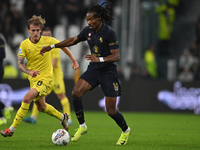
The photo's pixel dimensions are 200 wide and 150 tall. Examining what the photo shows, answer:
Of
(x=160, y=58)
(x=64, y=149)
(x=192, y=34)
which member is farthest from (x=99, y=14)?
(x=192, y=34)

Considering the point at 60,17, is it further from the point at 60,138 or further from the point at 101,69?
the point at 60,138

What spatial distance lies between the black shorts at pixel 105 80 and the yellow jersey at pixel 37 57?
1.00 meters

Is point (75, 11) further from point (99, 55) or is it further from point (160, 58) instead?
point (99, 55)

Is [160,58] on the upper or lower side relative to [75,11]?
lower

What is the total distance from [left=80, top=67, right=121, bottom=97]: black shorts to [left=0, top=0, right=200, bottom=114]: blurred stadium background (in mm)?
7254

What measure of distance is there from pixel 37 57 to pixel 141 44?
8.54 meters

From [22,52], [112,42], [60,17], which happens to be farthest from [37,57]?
[60,17]

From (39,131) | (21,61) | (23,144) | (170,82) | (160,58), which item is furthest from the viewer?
(160,58)

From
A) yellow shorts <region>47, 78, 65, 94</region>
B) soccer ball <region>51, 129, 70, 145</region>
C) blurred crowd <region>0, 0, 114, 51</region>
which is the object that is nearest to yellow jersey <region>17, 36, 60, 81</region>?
soccer ball <region>51, 129, 70, 145</region>

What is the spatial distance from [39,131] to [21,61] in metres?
2.02

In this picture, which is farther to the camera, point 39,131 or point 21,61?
point 39,131

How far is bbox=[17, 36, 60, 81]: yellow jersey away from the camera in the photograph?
6645mm

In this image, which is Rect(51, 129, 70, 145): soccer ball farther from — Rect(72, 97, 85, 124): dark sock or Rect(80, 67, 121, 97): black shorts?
Rect(80, 67, 121, 97): black shorts

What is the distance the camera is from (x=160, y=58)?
15.3 metres
